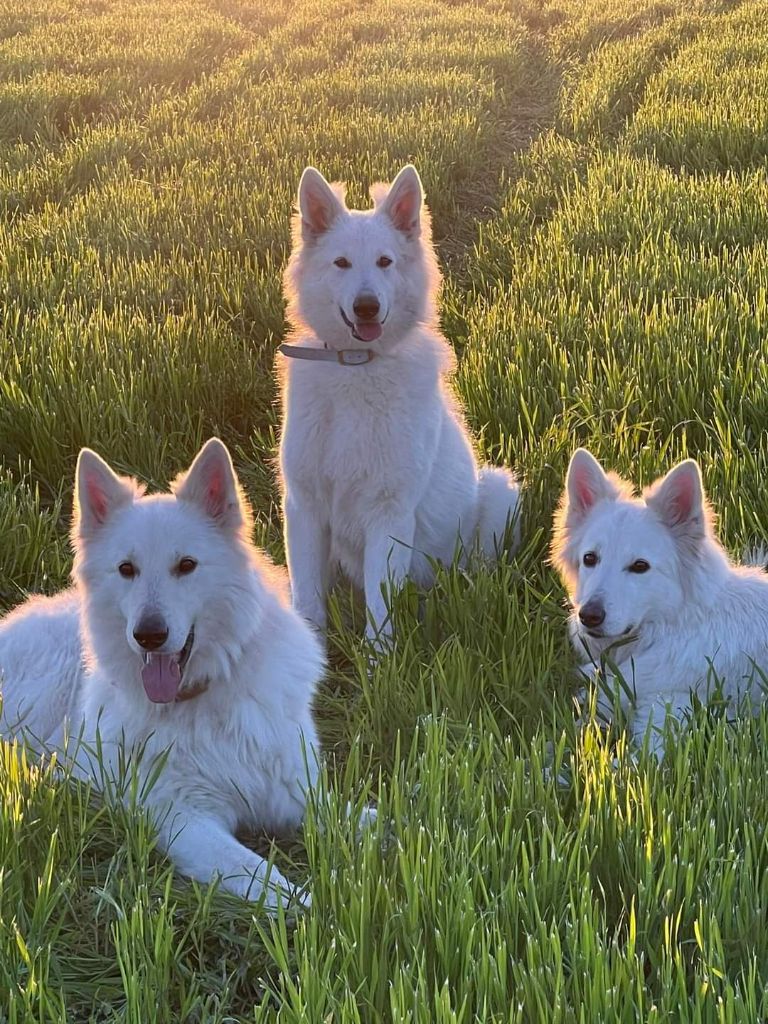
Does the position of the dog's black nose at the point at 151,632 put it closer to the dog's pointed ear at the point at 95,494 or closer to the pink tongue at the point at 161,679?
the pink tongue at the point at 161,679

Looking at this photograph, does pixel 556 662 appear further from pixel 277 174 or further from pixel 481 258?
pixel 277 174

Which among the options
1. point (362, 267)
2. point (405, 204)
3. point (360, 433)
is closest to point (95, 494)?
point (360, 433)

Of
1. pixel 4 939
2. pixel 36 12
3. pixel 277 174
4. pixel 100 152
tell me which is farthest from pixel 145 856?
pixel 36 12

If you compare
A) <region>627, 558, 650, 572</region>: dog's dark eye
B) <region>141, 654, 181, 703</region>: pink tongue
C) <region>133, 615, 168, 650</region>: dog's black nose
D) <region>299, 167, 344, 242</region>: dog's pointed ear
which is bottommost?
<region>141, 654, 181, 703</region>: pink tongue

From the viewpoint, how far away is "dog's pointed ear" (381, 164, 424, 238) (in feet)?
14.6

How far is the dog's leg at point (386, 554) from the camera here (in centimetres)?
414

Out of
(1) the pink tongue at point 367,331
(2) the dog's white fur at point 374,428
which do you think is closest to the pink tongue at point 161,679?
(2) the dog's white fur at point 374,428

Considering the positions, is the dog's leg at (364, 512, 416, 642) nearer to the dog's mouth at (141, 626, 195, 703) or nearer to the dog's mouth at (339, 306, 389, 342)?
the dog's mouth at (339, 306, 389, 342)

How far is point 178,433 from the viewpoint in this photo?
5.27 metres

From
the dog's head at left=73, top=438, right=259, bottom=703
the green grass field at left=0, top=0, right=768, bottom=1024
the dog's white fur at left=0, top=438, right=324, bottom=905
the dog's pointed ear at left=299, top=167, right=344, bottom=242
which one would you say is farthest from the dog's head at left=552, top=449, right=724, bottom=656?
the dog's pointed ear at left=299, top=167, right=344, bottom=242

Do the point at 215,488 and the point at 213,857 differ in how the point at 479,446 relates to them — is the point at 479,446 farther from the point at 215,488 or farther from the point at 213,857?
the point at 213,857

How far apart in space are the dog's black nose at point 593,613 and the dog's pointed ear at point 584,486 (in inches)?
17.8

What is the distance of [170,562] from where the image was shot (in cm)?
284

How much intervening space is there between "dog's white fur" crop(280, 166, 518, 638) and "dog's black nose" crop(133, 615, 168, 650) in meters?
1.31
